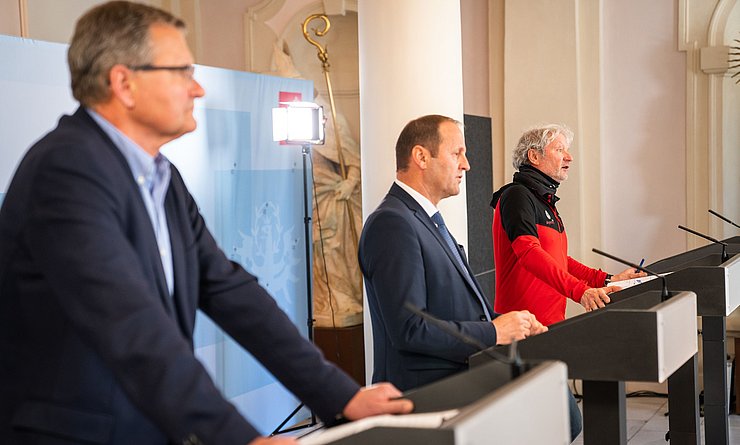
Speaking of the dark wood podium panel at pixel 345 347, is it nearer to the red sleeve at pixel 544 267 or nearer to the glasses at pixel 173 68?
the red sleeve at pixel 544 267

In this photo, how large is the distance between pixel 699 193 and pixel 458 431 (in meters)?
5.94

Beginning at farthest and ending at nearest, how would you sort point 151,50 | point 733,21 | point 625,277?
point 733,21, point 625,277, point 151,50

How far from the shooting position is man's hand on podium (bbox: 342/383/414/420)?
186 cm

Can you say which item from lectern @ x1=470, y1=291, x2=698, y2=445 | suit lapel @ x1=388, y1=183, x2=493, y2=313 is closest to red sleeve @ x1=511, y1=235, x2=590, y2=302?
suit lapel @ x1=388, y1=183, x2=493, y2=313

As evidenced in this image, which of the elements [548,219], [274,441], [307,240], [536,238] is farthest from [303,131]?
[274,441]

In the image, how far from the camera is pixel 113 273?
1.64 meters

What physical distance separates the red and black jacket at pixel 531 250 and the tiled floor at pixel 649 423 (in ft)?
5.66

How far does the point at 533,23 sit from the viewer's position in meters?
7.43

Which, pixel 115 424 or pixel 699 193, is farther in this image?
pixel 699 193

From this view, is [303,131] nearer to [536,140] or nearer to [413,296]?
[536,140]

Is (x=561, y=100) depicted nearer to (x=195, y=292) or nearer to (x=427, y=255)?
(x=427, y=255)

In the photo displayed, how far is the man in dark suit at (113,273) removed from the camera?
5.29 ft

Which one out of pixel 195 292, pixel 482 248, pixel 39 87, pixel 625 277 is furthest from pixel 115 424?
pixel 482 248

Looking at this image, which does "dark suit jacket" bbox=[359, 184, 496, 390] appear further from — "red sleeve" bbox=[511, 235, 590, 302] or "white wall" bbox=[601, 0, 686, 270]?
"white wall" bbox=[601, 0, 686, 270]
